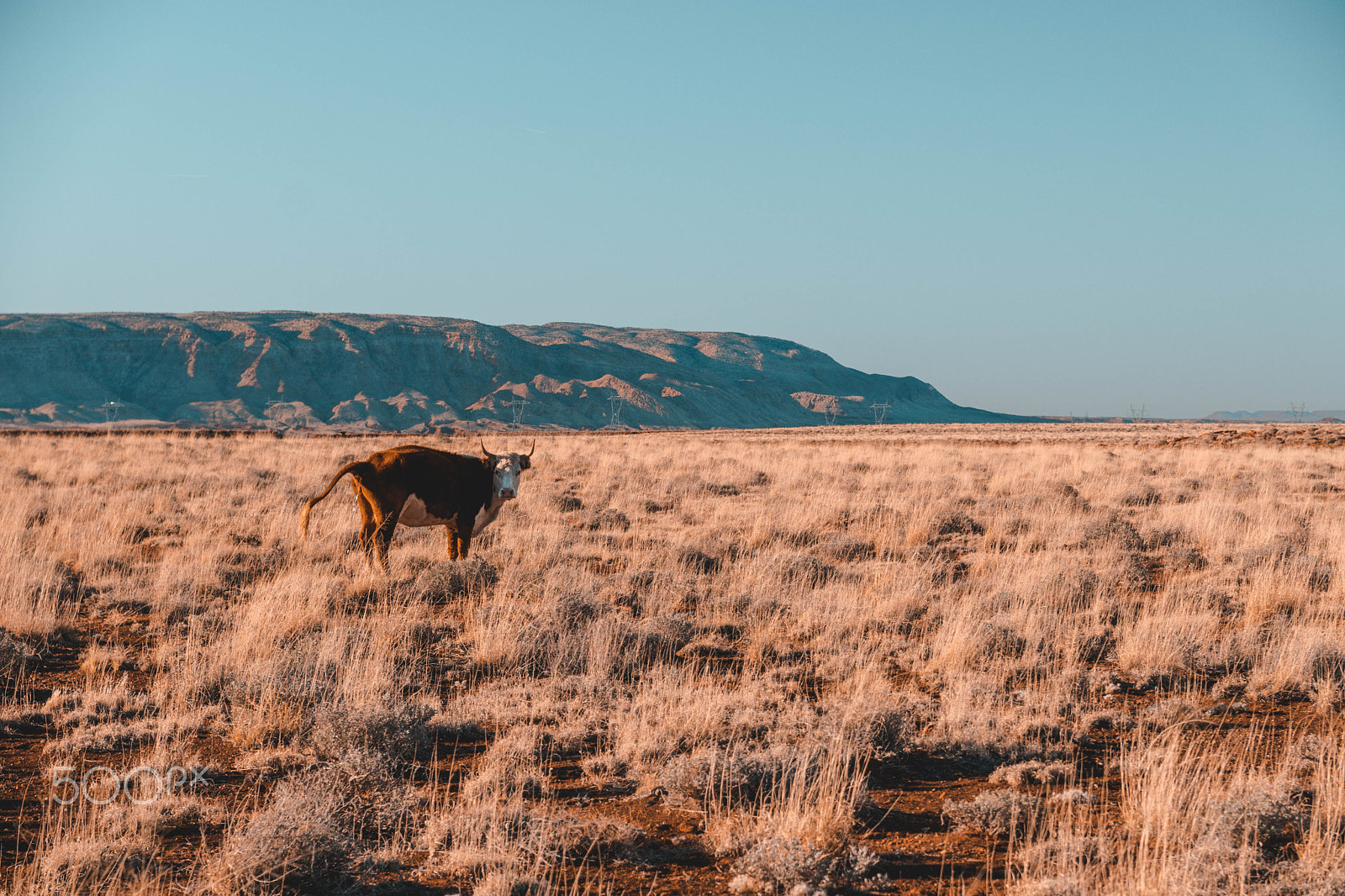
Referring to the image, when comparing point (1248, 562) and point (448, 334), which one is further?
point (448, 334)

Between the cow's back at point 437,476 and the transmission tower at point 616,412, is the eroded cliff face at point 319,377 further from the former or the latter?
the cow's back at point 437,476

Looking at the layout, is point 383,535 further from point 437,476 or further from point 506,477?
point 506,477

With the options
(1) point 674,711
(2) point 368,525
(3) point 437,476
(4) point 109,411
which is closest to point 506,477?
(3) point 437,476

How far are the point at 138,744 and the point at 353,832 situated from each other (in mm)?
1879

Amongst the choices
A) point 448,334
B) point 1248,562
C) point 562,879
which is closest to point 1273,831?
point 562,879

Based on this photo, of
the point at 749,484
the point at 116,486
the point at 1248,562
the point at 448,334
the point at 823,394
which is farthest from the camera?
the point at 823,394

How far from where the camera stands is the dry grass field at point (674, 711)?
3408 millimetres

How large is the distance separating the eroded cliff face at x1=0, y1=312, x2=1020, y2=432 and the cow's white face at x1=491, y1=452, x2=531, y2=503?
9699cm

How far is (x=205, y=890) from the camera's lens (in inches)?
126

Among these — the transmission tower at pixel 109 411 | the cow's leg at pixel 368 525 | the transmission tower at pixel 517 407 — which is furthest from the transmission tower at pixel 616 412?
the cow's leg at pixel 368 525

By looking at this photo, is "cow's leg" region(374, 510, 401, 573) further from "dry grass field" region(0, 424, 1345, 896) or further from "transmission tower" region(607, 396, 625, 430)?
"transmission tower" region(607, 396, 625, 430)

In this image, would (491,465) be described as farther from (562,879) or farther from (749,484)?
(749,484)

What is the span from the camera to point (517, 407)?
125250 mm

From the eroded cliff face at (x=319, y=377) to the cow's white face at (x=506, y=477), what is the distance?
97.0m
